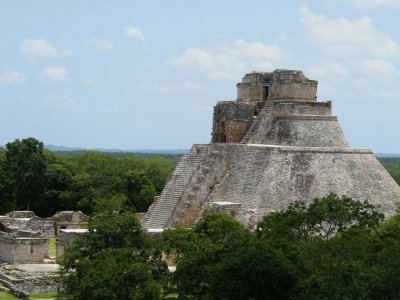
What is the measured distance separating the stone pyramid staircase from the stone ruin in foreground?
0.17ft

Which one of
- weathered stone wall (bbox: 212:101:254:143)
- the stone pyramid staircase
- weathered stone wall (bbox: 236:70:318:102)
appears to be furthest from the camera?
weathered stone wall (bbox: 212:101:254:143)

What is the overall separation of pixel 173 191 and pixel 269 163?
458 cm

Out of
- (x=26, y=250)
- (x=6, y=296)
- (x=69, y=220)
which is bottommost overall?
(x=6, y=296)

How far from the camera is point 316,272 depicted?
22609mm

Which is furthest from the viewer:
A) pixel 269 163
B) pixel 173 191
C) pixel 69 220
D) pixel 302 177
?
pixel 69 220

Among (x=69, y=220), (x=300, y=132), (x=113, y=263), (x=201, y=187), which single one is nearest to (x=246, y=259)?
(x=113, y=263)

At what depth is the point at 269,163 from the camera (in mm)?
36031

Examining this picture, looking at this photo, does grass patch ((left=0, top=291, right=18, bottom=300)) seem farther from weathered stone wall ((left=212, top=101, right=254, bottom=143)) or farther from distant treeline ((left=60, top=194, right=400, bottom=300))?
weathered stone wall ((left=212, top=101, right=254, bottom=143))

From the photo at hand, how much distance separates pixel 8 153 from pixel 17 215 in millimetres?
10067

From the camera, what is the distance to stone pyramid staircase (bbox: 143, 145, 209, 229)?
36.8 meters

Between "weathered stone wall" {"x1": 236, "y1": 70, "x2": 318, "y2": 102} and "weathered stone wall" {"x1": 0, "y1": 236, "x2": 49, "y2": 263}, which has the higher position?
"weathered stone wall" {"x1": 236, "y1": 70, "x2": 318, "y2": 102}

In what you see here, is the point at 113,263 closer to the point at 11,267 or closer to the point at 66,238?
the point at 66,238

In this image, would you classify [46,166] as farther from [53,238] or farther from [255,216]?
[255,216]

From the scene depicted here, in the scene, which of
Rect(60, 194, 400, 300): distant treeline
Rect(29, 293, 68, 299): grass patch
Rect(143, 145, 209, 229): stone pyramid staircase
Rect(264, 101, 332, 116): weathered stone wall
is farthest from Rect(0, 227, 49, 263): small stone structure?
Rect(264, 101, 332, 116): weathered stone wall
